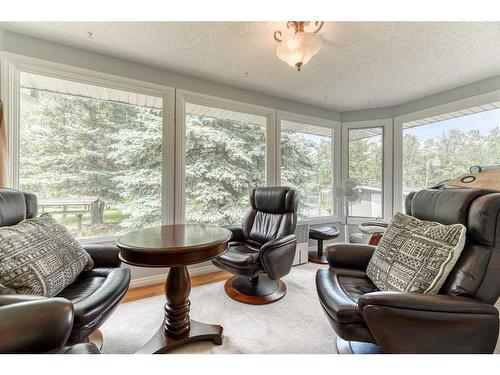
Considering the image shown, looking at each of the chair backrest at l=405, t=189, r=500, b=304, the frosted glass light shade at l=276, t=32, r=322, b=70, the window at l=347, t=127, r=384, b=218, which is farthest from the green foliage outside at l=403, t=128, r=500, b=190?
the frosted glass light shade at l=276, t=32, r=322, b=70

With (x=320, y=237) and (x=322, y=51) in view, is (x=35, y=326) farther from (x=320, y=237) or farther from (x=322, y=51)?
(x=320, y=237)

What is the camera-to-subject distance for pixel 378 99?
3.26 meters

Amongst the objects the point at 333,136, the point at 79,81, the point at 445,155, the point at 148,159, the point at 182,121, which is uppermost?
the point at 79,81

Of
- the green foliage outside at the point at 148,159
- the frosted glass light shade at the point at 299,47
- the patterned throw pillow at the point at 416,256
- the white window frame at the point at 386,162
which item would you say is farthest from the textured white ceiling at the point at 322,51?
the patterned throw pillow at the point at 416,256

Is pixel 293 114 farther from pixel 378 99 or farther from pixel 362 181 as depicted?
pixel 362 181

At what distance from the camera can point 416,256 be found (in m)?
1.20

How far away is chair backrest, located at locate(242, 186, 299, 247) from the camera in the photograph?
2283 millimetres

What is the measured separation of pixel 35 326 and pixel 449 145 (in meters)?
4.29

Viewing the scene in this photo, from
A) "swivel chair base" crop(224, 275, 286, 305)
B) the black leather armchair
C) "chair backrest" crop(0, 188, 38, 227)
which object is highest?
"chair backrest" crop(0, 188, 38, 227)

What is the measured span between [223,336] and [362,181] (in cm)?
335

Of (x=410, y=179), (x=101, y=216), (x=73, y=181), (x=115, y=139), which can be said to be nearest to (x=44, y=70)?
(x=115, y=139)

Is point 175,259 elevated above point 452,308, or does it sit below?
above

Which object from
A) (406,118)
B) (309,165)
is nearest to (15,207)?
(309,165)

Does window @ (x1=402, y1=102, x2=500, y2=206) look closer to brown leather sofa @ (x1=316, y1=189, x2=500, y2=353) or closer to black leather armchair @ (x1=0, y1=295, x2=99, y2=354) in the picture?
brown leather sofa @ (x1=316, y1=189, x2=500, y2=353)
